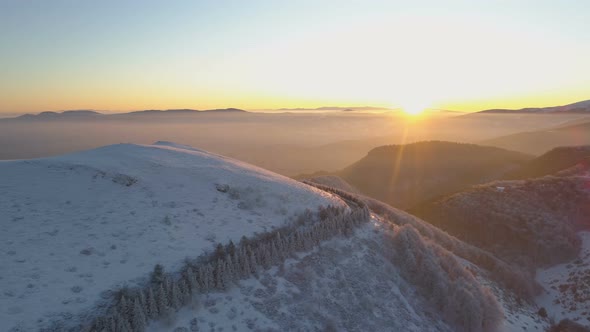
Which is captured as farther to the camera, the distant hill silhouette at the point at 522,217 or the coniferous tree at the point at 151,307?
the distant hill silhouette at the point at 522,217

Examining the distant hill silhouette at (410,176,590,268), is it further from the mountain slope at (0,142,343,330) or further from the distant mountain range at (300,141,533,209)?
the distant mountain range at (300,141,533,209)

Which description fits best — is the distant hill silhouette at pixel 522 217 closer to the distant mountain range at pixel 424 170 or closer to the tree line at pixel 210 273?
the tree line at pixel 210 273

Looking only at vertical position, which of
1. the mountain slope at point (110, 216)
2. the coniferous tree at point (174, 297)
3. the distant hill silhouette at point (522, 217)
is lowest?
the distant hill silhouette at point (522, 217)

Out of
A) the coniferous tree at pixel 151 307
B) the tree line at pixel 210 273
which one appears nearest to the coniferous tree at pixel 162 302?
the tree line at pixel 210 273

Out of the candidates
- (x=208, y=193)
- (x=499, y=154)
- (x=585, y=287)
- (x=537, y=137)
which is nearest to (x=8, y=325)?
(x=208, y=193)

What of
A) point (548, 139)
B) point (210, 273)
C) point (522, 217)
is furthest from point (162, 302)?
point (548, 139)

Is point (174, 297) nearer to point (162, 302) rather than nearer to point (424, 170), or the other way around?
point (162, 302)

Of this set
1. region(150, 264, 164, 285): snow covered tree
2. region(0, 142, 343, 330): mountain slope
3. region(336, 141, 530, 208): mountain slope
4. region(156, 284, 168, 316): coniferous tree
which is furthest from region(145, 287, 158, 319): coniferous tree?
region(336, 141, 530, 208): mountain slope
